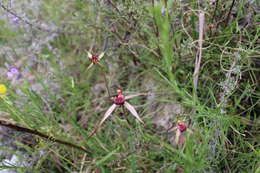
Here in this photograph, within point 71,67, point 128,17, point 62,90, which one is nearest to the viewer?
point 128,17

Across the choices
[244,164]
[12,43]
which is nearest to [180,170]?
[244,164]

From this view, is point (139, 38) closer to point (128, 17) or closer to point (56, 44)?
point (128, 17)

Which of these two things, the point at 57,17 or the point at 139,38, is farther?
the point at 57,17

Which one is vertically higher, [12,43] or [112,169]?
[12,43]

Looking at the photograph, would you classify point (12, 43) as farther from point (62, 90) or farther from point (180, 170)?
point (180, 170)

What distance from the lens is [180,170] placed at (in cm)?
105

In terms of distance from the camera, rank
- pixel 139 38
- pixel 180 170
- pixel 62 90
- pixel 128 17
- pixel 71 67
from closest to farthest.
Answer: pixel 180 170, pixel 128 17, pixel 139 38, pixel 62 90, pixel 71 67

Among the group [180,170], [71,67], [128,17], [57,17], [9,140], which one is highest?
[57,17]

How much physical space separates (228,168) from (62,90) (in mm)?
981

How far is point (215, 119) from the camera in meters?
0.85

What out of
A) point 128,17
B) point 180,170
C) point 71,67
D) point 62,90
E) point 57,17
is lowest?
point 180,170

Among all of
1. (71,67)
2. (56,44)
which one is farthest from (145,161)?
(56,44)

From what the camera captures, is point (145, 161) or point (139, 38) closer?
point (145, 161)

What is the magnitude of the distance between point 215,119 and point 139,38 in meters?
0.60
